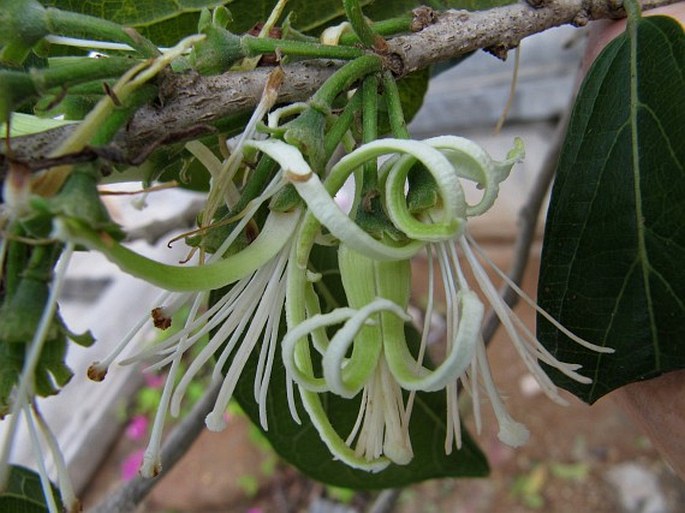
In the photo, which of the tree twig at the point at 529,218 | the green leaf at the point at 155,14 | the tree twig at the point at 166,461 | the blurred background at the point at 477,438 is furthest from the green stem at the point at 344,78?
the blurred background at the point at 477,438

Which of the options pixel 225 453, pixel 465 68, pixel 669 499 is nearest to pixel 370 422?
pixel 669 499

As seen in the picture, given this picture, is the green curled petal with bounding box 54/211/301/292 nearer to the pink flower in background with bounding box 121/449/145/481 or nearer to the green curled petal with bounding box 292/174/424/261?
the green curled petal with bounding box 292/174/424/261

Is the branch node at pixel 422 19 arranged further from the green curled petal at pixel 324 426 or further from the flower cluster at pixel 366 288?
the green curled petal at pixel 324 426

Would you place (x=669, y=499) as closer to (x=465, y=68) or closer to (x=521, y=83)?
(x=521, y=83)

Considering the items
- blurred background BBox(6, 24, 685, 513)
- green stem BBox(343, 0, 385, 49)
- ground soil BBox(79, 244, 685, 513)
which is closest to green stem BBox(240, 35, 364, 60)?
green stem BBox(343, 0, 385, 49)

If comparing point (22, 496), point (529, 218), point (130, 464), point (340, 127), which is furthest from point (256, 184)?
point (130, 464)

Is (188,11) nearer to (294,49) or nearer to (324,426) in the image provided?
(294,49)

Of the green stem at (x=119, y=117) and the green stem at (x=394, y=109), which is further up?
the green stem at (x=119, y=117)
